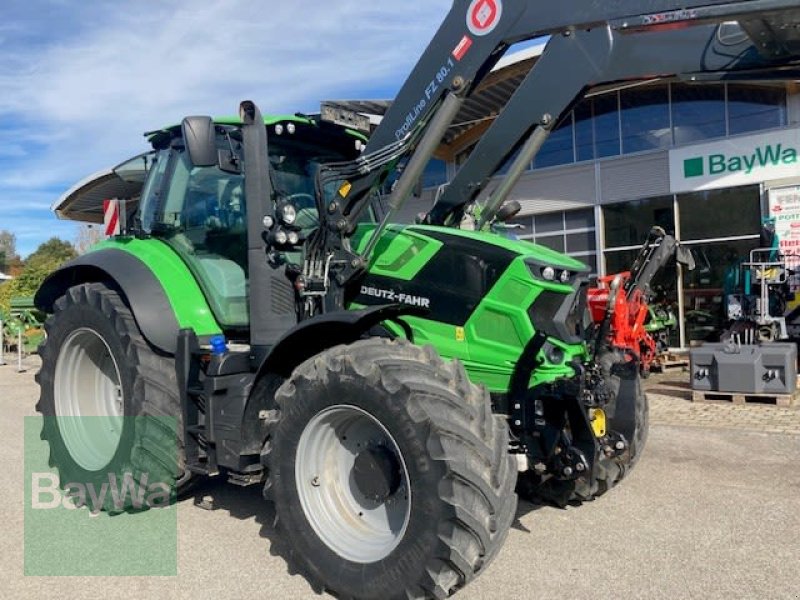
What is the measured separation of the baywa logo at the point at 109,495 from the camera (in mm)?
4621

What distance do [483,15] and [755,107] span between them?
12152 millimetres

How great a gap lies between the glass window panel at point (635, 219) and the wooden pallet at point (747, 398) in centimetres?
603

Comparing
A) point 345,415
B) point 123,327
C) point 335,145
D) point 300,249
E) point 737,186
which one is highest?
point 737,186

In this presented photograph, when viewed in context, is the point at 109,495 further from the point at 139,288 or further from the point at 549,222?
the point at 549,222

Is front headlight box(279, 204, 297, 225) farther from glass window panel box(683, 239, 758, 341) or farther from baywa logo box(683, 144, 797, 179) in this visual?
baywa logo box(683, 144, 797, 179)

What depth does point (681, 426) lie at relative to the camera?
788 cm

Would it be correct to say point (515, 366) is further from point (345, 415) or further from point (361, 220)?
point (361, 220)

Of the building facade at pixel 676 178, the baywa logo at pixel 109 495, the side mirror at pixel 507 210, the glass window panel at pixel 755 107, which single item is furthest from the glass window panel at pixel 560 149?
the baywa logo at pixel 109 495

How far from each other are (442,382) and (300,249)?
1.60 meters

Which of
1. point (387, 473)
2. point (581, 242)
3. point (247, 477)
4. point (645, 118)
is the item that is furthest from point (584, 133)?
point (387, 473)

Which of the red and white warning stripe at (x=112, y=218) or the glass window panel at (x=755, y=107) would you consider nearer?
the red and white warning stripe at (x=112, y=218)

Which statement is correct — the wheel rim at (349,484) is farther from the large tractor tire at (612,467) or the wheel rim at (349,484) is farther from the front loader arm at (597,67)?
the front loader arm at (597,67)

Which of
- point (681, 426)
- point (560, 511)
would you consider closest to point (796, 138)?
point (681, 426)

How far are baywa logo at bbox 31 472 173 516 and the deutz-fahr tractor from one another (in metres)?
0.10
